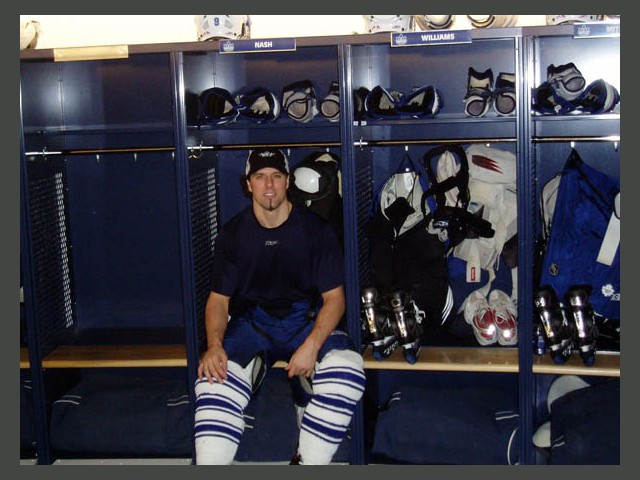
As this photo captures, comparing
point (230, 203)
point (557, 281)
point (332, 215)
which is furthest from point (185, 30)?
point (557, 281)

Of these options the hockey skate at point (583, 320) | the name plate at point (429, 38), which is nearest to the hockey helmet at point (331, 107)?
the name plate at point (429, 38)

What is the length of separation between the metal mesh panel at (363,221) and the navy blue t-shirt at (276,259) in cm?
24

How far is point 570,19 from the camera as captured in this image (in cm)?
321

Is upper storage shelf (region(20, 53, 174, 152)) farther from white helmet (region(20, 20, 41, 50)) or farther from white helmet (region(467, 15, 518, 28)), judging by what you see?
white helmet (region(467, 15, 518, 28))

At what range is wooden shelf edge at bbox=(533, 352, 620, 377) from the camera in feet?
10.5

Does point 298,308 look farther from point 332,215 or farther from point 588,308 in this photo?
point 588,308

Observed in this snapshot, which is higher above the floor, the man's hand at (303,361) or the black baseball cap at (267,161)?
the black baseball cap at (267,161)

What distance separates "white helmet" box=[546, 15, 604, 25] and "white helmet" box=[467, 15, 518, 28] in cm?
14

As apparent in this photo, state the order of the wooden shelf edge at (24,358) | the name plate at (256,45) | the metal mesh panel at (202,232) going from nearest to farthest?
the name plate at (256,45), the metal mesh panel at (202,232), the wooden shelf edge at (24,358)

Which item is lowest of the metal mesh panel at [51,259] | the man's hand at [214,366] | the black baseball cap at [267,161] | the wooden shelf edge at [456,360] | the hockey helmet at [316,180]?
the wooden shelf edge at [456,360]

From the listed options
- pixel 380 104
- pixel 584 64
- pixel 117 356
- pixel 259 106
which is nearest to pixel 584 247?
pixel 584 64

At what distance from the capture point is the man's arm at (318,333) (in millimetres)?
3068

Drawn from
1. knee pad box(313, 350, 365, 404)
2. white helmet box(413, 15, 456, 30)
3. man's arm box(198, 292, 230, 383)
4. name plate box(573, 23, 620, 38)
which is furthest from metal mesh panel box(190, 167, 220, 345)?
name plate box(573, 23, 620, 38)

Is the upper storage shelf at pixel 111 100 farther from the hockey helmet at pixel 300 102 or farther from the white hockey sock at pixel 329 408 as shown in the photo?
the white hockey sock at pixel 329 408
